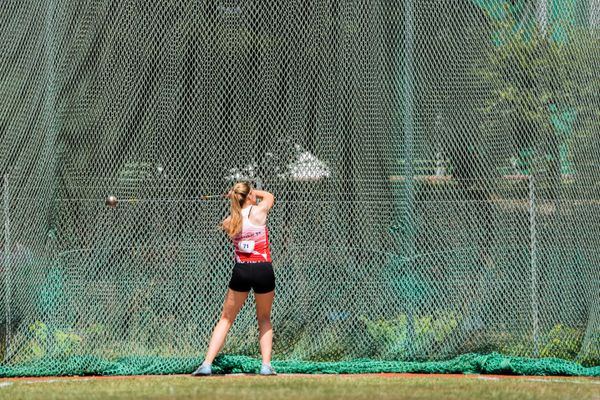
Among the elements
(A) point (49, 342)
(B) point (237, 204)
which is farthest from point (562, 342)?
(A) point (49, 342)

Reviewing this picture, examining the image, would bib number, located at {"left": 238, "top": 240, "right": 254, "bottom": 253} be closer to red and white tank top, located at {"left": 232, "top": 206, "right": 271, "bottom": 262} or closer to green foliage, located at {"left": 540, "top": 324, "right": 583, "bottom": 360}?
red and white tank top, located at {"left": 232, "top": 206, "right": 271, "bottom": 262}

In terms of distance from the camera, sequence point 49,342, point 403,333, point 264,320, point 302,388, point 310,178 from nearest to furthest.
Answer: point 302,388 → point 264,320 → point 49,342 → point 403,333 → point 310,178

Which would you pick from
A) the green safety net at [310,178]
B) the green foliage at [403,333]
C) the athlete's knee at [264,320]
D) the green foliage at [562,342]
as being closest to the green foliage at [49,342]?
the green safety net at [310,178]

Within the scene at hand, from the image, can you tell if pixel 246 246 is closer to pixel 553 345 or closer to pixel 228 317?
pixel 228 317

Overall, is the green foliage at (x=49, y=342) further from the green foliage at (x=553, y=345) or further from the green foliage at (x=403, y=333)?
the green foliage at (x=553, y=345)

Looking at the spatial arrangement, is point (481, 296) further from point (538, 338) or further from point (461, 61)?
point (461, 61)

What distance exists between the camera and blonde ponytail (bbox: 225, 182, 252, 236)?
8484 mm

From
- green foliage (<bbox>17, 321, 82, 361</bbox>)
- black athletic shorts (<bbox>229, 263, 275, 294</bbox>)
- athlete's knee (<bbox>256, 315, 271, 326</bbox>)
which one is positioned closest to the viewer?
black athletic shorts (<bbox>229, 263, 275, 294</bbox>)

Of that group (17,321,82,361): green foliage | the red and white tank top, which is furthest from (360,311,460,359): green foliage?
(17,321,82,361): green foliage

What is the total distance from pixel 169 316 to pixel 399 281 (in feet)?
7.49

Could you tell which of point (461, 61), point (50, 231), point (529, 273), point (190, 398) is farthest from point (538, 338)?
point (50, 231)

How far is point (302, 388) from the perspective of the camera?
733 cm

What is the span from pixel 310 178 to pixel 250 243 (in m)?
1.48

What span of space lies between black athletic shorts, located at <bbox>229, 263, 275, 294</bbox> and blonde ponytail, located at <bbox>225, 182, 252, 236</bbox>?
32cm
